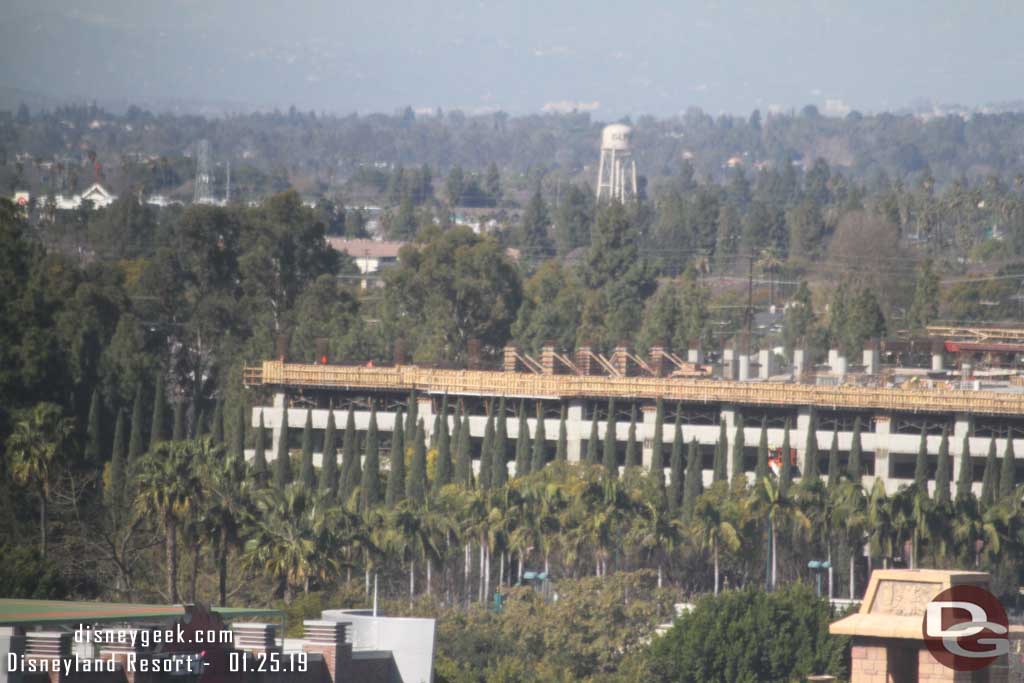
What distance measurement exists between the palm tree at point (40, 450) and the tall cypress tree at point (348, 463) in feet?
54.3

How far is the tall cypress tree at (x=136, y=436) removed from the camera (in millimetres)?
101925

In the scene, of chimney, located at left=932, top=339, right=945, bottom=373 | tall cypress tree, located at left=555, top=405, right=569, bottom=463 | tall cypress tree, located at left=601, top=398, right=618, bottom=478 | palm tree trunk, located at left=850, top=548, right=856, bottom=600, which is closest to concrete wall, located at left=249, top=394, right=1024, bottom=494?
tall cypress tree, located at left=555, top=405, right=569, bottom=463

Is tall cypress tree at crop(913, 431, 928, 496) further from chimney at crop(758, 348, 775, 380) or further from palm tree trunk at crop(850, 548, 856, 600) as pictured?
chimney at crop(758, 348, 775, 380)

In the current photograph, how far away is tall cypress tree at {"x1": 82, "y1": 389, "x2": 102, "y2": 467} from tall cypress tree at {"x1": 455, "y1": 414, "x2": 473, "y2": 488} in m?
15.8

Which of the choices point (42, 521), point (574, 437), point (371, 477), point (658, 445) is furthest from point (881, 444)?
point (42, 521)

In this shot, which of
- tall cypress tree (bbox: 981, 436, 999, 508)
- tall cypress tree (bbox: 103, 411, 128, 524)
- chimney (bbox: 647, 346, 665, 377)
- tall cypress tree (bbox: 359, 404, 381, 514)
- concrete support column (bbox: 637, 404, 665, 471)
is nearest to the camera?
tall cypress tree (bbox: 103, 411, 128, 524)

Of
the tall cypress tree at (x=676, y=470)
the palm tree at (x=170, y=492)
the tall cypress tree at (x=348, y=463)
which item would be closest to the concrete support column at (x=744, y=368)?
the tall cypress tree at (x=676, y=470)

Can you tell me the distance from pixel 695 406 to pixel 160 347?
37974 millimetres

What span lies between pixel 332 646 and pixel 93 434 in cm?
6290

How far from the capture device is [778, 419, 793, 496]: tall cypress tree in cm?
8897

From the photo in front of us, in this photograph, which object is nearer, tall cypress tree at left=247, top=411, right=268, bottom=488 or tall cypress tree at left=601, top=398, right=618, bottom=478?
tall cypress tree at left=601, top=398, right=618, bottom=478

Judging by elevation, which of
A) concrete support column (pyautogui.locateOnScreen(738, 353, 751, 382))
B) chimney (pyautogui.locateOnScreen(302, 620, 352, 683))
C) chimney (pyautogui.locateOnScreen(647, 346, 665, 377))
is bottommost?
concrete support column (pyautogui.locateOnScreen(738, 353, 751, 382))

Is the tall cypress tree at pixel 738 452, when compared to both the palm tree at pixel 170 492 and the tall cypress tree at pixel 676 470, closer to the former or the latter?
the tall cypress tree at pixel 676 470

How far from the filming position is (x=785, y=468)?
93.1 meters
